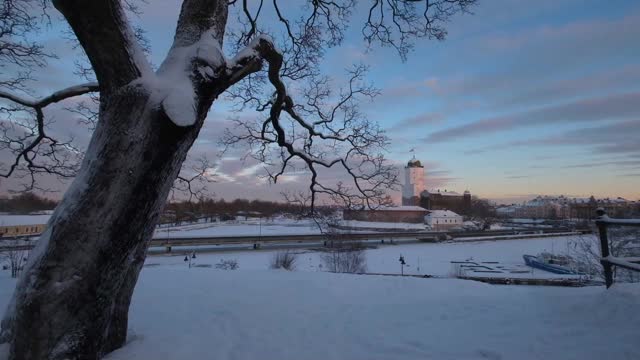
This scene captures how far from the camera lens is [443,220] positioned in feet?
354

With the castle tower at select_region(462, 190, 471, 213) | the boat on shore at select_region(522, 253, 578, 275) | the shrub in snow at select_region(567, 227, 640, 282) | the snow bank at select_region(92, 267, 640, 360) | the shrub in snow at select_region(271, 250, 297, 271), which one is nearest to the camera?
the snow bank at select_region(92, 267, 640, 360)

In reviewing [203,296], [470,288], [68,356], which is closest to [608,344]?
[470,288]

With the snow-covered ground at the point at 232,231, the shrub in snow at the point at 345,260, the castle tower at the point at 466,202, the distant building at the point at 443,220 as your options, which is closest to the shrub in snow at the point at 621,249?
the shrub in snow at the point at 345,260

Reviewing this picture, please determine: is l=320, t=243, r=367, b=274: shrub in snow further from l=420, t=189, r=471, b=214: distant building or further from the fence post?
l=420, t=189, r=471, b=214: distant building

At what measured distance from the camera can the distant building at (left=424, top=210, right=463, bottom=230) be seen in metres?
106

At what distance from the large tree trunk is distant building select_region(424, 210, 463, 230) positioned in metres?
105

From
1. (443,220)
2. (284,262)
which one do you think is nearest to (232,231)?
(443,220)

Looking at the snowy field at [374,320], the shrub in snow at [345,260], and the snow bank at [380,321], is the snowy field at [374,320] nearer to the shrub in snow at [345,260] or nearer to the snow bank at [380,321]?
the snow bank at [380,321]

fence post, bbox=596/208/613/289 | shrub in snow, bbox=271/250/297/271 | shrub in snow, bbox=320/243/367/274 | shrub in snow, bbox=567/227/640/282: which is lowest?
shrub in snow, bbox=320/243/367/274

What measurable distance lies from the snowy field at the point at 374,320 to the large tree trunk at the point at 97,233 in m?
0.73

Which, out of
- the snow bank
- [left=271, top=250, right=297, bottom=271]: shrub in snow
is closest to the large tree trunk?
the snow bank

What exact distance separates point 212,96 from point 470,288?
486 centimetres

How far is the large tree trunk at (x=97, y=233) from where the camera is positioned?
9.16 ft

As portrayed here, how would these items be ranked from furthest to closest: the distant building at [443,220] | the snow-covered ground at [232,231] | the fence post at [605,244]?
the distant building at [443,220]
the snow-covered ground at [232,231]
the fence post at [605,244]
